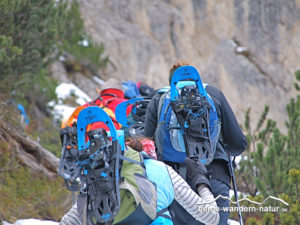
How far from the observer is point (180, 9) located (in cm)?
2645

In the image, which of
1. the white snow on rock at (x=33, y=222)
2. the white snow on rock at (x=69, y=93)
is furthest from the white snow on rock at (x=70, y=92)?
the white snow on rock at (x=33, y=222)

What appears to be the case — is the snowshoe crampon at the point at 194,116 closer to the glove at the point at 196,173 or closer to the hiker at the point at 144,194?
the glove at the point at 196,173

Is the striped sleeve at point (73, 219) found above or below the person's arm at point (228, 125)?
below

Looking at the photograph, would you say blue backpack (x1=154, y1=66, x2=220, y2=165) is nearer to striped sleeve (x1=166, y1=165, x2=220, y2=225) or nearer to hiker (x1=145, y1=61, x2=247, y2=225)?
hiker (x1=145, y1=61, x2=247, y2=225)

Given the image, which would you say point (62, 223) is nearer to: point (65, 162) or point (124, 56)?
point (65, 162)

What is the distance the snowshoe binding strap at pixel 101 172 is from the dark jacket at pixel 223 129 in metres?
1.05

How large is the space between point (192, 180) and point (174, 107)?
1.94 feet

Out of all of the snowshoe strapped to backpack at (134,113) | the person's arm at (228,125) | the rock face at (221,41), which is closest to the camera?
the person's arm at (228,125)

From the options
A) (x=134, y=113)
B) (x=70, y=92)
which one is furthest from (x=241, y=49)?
(x=134, y=113)

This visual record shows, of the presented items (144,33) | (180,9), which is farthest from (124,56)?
(180,9)

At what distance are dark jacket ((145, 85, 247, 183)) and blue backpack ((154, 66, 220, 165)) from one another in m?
0.13

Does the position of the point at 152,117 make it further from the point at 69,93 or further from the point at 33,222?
the point at 69,93

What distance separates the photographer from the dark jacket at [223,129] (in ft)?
10.6

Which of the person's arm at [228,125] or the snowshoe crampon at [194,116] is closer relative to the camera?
the snowshoe crampon at [194,116]
